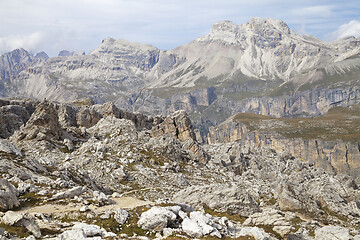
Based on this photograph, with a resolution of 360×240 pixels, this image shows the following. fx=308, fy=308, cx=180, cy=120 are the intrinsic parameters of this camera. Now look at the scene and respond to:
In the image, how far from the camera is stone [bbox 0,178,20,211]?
106 feet

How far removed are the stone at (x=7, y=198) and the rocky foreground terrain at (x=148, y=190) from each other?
112mm

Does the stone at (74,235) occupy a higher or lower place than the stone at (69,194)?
higher

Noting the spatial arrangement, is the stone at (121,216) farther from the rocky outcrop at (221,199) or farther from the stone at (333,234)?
the stone at (333,234)

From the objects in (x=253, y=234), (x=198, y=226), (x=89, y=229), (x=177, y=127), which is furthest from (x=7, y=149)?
(x=177, y=127)

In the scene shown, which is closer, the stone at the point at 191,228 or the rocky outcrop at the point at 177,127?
the stone at the point at 191,228

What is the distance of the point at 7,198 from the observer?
33188 mm

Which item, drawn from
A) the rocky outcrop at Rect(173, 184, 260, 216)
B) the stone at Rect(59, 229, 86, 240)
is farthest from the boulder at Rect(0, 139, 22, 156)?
the stone at Rect(59, 229, 86, 240)

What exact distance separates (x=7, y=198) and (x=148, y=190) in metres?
33.2

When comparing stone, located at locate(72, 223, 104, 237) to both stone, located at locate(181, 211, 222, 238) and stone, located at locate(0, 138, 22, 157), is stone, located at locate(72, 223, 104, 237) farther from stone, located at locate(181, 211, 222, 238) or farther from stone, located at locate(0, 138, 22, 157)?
stone, located at locate(0, 138, 22, 157)

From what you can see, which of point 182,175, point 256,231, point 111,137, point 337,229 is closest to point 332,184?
point 182,175

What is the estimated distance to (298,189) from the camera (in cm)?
6669

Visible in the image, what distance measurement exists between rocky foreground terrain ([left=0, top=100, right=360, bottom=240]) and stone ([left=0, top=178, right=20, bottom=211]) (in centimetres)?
11

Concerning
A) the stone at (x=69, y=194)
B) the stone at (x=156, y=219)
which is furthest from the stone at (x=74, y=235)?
the stone at (x=69, y=194)

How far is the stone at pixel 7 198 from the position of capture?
3244 cm
